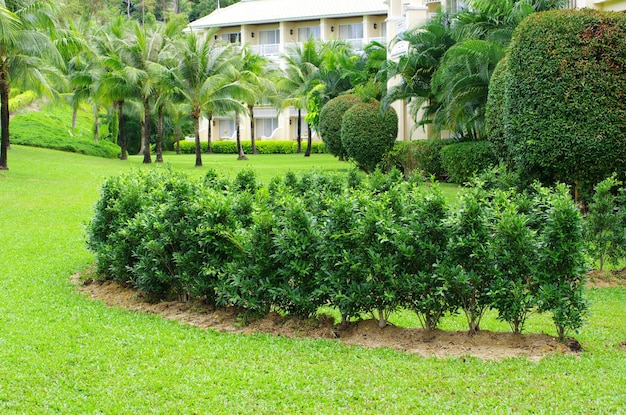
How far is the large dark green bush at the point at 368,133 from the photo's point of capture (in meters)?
25.2

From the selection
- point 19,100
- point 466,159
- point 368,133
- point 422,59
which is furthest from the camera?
point 19,100

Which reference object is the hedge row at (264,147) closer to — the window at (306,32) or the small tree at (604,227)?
the window at (306,32)

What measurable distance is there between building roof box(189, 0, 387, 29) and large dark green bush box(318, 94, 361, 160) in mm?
26743

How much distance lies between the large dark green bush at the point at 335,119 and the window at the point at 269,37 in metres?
32.2

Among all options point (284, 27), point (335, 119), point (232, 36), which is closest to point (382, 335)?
point (335, 119)

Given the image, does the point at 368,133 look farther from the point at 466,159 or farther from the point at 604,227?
the point at 604,227

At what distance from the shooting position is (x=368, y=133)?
25234mm

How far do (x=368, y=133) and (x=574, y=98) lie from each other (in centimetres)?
1518

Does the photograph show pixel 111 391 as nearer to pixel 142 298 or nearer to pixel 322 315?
pixel 322 315

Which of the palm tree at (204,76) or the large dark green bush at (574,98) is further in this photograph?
the palm tree at (204,76)

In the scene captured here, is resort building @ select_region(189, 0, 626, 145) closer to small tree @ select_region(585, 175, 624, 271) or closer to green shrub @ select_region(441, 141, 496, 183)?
green shrub @ select_region(441, 141, 496, 183)

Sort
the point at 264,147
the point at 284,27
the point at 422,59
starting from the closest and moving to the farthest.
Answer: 1. the point at 422,59
2. the point at 264,147
3. the point at 284,27

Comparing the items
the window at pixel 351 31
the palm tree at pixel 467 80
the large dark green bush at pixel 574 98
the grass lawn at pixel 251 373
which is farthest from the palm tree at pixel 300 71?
the grass lawn at pixel 251 373

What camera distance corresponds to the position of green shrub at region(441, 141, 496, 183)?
1792 cm
